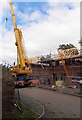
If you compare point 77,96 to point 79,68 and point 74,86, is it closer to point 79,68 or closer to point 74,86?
point 74,86

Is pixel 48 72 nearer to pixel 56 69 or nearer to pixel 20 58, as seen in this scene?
pixel 56 69

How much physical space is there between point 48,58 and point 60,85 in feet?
20.0

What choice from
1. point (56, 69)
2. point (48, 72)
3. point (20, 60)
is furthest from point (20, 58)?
point (56, 69)

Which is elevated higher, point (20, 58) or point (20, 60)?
point (20, 58)

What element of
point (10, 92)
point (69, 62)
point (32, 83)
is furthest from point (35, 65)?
point (10, 92)

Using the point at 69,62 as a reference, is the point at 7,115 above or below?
below

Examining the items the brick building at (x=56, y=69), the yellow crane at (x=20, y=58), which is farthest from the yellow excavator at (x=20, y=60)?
the brick building at (x=56, y=69)

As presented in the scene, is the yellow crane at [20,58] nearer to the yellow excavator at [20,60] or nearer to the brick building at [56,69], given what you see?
the yellow excavator at [20,60]

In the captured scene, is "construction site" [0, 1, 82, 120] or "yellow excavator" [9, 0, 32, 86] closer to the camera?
"construction site" [0, 1, 82, 120]

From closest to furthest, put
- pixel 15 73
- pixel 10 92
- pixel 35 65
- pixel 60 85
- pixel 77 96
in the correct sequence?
pixel 10 92 < pixel 77 96 < pixel 60 85 < pixel 15 73 < pixel 35 65

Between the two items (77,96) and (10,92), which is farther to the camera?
(77,96)

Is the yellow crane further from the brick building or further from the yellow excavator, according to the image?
the brick building

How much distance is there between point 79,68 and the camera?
17453mm

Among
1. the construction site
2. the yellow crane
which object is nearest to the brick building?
the construction site
